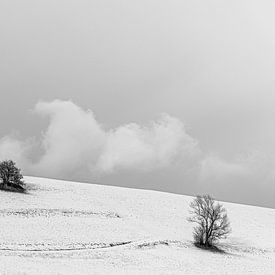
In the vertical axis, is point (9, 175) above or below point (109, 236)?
above

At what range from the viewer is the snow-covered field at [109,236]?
138 ft

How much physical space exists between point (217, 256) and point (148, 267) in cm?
1327

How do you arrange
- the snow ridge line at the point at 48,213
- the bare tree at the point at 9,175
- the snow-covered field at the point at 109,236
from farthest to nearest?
the bare tree at the point at 9,175 → the snow ridge line at the point at 48,213 → the snow-covered field at the point at 109,236

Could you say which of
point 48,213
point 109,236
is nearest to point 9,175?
point 48,213

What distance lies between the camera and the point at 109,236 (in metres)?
51.8

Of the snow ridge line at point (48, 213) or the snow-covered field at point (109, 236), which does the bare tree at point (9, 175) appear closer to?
the snow-covered field at point (109, 236)

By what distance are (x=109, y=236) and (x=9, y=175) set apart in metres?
22.4

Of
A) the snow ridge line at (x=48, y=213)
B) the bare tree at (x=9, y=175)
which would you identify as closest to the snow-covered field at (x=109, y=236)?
the snow ridge line at (x=48, y=213)

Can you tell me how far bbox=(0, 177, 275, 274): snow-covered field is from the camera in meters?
42.0

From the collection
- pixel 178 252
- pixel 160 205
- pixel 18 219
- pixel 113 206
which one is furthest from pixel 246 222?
pixel 18 219

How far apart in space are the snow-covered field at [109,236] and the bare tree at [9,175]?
267 cm

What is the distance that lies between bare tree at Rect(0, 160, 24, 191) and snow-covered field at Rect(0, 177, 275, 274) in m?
2.67

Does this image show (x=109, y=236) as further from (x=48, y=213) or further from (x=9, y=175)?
(x=9, y=175)

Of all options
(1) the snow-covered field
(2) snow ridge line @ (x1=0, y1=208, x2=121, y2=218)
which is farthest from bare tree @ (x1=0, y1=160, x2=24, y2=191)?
(2) snow ridge line @ (x1=0, y1=208, x2=121, y2=218)
